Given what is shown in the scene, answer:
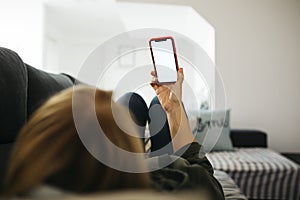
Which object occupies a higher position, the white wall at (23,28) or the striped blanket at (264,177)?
the white wall at (23,28)

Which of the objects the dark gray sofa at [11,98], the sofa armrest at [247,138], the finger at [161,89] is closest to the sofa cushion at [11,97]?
the dark gray sofa at [11,98]

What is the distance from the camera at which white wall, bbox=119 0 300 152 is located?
3447 mm

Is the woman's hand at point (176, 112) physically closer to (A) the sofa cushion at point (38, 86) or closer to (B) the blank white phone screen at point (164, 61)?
(B) the blank white phone screen at point (164, 61)

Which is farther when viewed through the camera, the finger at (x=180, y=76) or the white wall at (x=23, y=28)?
the white wall at (x=23, y=28)

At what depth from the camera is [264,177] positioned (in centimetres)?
225

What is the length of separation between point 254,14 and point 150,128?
3112 millimetres

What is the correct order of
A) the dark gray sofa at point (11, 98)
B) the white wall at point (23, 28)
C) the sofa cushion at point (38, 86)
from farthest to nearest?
the white wall at point (23, 28) → the sofa cushion at point (38, 86) → the dark gray sofa at point (11, 98)

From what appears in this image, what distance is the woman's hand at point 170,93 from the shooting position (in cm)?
56

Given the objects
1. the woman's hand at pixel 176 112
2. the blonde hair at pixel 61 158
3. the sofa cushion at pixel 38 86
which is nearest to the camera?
the blonde hair at pixel 61 158

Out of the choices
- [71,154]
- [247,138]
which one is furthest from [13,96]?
[247,138]

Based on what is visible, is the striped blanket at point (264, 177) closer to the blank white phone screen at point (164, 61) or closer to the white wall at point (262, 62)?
the white wall at point (262, 62)

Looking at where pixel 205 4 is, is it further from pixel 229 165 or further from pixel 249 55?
pixel 229 165

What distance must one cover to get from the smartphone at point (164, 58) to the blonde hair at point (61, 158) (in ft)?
1.03

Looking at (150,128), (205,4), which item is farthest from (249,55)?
(150,128)
